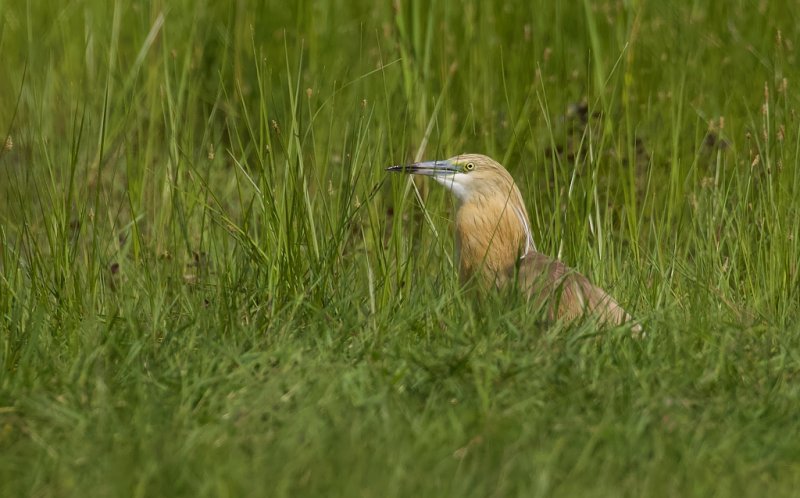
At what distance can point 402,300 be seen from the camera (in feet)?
14.5

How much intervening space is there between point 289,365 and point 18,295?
109 cm

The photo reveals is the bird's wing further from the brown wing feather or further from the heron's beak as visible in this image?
the heron's beak

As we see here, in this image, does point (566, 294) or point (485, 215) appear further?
point (485, 215)

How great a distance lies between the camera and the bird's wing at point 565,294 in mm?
4250

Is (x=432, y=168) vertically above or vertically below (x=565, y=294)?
above

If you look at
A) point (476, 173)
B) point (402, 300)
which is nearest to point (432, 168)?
point (476, 173)

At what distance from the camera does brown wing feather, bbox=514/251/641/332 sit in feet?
13.9

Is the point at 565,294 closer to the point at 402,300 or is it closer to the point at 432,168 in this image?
the point at 402,300

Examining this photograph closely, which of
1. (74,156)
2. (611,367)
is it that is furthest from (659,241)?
(74,156)

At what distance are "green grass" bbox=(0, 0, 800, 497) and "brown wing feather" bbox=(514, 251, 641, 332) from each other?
13 centimetres

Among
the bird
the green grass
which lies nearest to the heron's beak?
the bird

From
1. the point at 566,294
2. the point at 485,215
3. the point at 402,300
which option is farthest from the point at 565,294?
the point at 485,215

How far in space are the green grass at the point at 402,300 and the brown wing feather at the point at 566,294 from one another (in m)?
0.13

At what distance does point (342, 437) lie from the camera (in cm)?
330
